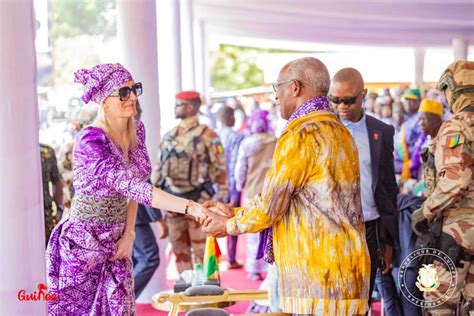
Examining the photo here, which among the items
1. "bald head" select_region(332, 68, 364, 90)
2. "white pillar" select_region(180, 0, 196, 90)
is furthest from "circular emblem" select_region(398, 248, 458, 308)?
"white pillar" select_region(180, 0, 196, 90)

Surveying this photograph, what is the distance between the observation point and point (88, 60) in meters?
44.2

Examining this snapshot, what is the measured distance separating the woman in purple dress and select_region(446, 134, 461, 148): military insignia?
1.67 metres

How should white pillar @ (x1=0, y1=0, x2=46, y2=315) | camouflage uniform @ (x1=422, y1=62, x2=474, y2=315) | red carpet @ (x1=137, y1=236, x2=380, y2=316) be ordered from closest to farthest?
white pillar @ (x1=0, y1=0, x2=46, y2=315) → camouflage uniform @ (x1=422, y1=62, x2=474, y2=315) → red carpet @ (x1=137, y1=236, x2=380, y2=316)

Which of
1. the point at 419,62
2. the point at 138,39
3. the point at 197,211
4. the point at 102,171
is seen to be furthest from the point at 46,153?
the point at 419,62

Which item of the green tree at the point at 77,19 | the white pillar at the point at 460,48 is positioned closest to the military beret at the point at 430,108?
the white pillar at the point at 460,48

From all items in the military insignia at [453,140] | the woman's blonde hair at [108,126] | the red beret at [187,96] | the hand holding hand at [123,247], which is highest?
the red beret at [187,96]

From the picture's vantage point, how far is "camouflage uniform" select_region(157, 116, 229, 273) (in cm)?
831

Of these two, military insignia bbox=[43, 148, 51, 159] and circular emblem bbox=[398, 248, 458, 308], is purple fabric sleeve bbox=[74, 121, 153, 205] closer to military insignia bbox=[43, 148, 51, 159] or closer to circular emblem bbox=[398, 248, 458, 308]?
circular emblem bbox=[398, 248, 458, 308]

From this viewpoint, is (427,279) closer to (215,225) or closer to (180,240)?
(215,225)

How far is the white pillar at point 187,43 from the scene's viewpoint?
18.4 metres

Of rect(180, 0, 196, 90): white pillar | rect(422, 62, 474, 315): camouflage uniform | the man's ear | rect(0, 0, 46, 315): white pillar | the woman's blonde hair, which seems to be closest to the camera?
the man's ear

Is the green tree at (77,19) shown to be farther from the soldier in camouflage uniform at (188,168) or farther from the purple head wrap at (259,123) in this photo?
the soldier in camouflage uniform at (188,168)

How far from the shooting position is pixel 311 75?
3.99 m

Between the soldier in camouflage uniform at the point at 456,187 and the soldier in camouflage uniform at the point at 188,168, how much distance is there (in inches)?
138
